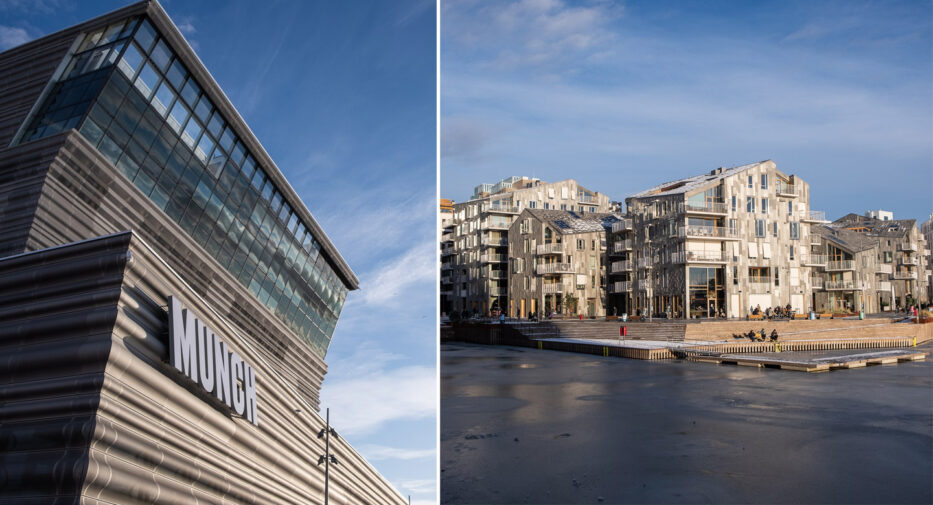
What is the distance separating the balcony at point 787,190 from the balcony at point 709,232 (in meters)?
4.52

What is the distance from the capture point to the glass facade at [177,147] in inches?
411

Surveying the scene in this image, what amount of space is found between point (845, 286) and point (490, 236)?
87.9 ft

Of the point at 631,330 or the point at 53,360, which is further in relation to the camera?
the point at 631,330

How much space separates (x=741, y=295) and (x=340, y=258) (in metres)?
23.8

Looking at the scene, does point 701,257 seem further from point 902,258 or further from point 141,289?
point 141,289

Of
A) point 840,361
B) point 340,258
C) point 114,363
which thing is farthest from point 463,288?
point 114,363

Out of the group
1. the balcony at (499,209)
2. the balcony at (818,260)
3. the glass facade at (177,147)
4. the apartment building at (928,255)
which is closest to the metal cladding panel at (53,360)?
the glass facade at (177,147)

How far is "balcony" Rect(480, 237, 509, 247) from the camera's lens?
2124 inches

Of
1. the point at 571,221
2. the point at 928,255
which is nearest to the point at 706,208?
the point at 571,221

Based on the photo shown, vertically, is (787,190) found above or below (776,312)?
above

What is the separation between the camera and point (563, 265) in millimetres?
45281

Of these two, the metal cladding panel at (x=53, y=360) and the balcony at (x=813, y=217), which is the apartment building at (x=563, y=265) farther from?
the metal cladding panel at (x=53, y=360)

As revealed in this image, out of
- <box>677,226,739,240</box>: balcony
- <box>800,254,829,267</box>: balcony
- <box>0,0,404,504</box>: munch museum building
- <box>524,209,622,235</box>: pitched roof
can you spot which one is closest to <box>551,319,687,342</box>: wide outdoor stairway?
<box>677,226,739,240</box>: balcony

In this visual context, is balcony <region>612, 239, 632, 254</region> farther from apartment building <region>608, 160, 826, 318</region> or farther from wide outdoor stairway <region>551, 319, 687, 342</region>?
wide outdoor stairway <region>551, 319, 687, 342</region>
